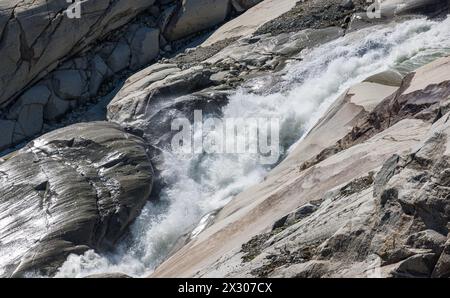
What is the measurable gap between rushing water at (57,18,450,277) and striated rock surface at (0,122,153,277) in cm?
54

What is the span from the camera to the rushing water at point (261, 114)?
20.4 meters

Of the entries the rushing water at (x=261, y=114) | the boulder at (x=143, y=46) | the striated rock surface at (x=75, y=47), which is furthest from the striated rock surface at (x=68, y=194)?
the boulder at (x=143, y=46)

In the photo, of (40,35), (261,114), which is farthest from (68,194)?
(40,35)

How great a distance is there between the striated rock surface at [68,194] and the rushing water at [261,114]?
0.54m

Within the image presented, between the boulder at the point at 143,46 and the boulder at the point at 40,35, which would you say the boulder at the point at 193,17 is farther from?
the boulder at the point at 40,35

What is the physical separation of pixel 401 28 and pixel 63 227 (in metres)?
12.6

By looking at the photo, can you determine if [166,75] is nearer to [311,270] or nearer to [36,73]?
[36,73]

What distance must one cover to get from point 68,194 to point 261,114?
21.5 ft

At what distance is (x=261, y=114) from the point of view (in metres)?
24.2

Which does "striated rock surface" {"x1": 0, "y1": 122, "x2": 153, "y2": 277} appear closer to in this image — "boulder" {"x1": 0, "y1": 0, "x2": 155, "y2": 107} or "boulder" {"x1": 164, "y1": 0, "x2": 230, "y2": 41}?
"boulder" {"x1": 0, "y1": 0, "x2": 155, "y2": 107}

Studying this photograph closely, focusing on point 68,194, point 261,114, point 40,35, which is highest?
point 40,35

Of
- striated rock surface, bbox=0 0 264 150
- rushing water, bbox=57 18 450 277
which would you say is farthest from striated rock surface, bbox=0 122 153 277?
striated rock surface, bbox=0 0 264 150

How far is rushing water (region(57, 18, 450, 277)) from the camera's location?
20.4 meters

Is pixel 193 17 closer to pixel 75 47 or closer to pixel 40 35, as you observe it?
pixel 75 47
